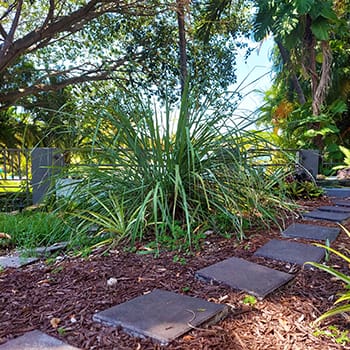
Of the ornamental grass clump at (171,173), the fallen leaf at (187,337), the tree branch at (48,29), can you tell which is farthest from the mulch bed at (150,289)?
the tree branch at (48,29)

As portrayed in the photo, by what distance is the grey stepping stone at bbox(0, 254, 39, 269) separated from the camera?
2.06 m

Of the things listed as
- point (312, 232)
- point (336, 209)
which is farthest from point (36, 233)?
point (336, 209)

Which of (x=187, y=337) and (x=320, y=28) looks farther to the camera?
(x=320, y=28)

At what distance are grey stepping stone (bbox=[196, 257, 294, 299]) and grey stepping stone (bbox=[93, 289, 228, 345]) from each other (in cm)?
22

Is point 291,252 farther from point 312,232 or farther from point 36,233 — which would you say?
point 36,233

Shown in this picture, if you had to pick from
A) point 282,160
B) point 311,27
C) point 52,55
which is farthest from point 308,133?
point 52,55

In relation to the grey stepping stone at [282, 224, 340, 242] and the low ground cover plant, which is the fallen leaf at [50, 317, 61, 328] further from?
the grey stepping stone at [282, 224, 340, 242]

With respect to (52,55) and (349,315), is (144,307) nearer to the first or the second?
(349,315)

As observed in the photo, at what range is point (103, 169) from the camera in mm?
2590

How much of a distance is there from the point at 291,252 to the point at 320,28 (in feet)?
17.4

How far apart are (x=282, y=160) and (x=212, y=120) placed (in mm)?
1231

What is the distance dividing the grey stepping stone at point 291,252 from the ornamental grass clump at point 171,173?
0.95ft

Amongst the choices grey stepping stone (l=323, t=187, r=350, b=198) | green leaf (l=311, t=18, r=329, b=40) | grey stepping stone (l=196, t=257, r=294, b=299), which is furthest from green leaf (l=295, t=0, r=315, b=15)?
grey stepping stone (l=196, t=257, r=294, b=299)

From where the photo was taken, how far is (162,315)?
1249mm
